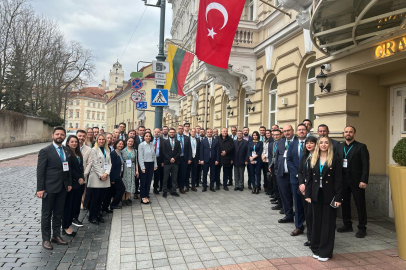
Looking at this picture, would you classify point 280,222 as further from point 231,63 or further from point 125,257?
point 231,63

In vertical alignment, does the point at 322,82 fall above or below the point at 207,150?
above

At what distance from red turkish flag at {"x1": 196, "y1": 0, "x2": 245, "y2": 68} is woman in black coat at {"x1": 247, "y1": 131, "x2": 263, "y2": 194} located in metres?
2.59

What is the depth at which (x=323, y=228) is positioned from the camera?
14.5 ft

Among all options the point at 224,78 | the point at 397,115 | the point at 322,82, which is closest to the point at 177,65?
the point at 224,78

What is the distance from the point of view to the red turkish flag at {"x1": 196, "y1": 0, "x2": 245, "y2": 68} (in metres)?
8.62

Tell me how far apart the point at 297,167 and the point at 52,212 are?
452 cm

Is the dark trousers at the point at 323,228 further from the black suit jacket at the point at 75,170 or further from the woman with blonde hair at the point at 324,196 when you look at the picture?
the black suit jacket at the point at 75,170

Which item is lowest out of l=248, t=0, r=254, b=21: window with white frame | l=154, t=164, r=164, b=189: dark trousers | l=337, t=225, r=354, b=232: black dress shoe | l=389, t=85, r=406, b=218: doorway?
l=337, t=225, r=354, b=232: black dress shoe

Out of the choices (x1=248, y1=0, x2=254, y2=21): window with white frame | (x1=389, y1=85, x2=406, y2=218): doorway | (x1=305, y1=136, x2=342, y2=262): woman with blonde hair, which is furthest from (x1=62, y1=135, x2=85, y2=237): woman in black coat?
(x1=248, y1=0, x2=254, y2=21): window with white frame

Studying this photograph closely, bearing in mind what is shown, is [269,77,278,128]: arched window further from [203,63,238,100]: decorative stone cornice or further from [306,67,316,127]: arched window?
[203,63,238,100]: decorative stone cornice

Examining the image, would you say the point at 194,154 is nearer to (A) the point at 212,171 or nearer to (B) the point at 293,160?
(A) the point at 212,171

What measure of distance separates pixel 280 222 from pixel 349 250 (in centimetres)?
160

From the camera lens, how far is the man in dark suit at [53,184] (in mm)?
4695

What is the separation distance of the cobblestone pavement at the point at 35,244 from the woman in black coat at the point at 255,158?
4.74 metres
